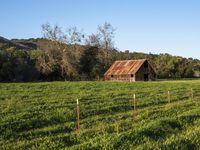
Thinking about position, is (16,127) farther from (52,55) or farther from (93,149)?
(52,55)

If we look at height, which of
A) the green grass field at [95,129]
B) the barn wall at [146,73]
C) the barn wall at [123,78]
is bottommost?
the green grass field at [95,129]

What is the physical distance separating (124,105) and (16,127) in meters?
9.35

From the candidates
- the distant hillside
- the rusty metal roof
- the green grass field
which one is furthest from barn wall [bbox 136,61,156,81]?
the green grass field

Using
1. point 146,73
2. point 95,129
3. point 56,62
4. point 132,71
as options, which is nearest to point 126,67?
point 132,71

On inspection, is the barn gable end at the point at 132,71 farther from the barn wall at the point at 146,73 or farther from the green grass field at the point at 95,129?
the green grass field at the point at 95,129

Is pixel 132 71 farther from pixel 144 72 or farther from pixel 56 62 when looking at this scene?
pixel 56 62

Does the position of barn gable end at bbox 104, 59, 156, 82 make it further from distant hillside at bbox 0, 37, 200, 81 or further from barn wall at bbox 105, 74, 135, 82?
distant hillside at bbox 0, 37, 200, 81

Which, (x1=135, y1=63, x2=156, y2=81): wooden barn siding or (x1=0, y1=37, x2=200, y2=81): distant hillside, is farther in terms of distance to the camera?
(x1=135, y1=63, x2=156, y2=81): wooden barn siding

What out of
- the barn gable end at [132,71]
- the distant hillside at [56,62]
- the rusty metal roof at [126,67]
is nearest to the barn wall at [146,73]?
the barn gable end at [132,71]

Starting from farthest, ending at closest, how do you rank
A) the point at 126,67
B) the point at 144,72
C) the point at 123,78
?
the point at 126,67 < the point at 144,72 < the point at 123,78

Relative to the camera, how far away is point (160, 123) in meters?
15.2

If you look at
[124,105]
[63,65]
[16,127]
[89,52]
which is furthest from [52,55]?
[16,127]

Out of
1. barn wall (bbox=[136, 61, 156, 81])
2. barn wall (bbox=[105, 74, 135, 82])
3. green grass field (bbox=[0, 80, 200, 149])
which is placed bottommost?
green grass field (bbox=[0, 80, 200, 149])

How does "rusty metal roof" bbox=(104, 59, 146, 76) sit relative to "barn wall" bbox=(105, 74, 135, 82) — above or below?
above
